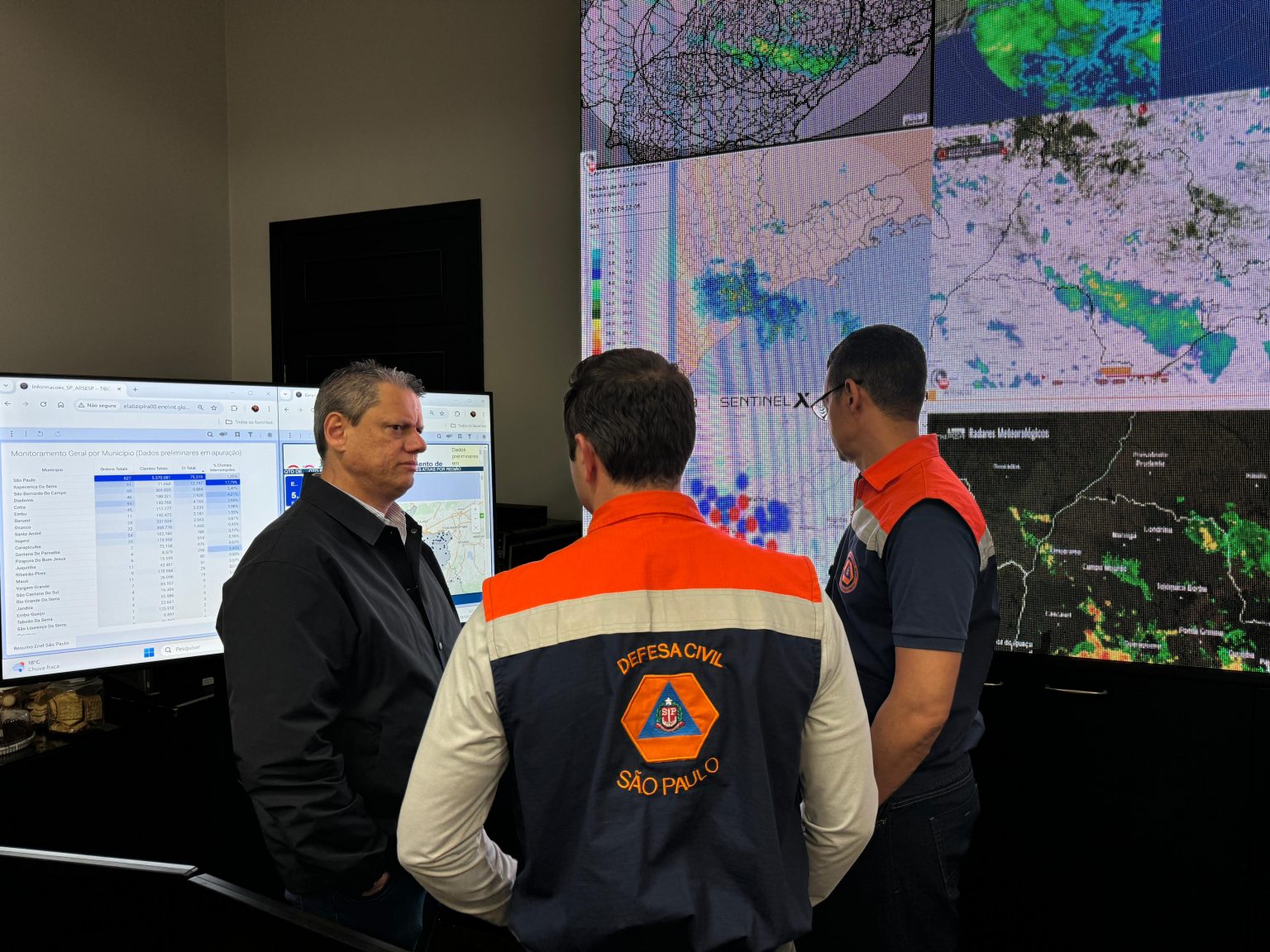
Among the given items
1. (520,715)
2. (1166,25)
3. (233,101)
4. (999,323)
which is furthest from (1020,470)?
(233,101)

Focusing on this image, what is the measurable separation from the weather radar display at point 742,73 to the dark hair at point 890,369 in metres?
0.91

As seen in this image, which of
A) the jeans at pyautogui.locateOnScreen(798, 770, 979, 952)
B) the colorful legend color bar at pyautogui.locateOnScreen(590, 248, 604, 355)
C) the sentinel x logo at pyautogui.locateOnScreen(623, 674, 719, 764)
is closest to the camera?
the sentinel x logo at pyautogui.locateOnScreen(623, 674, 719, 764)

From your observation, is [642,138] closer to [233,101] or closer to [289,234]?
[289,234]

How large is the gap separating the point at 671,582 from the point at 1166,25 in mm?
1821

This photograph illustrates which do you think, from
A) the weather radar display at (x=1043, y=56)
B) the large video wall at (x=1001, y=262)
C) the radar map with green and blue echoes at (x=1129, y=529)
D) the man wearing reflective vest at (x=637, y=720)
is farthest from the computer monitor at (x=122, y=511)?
the weather radar display at (x=1043, y=56)

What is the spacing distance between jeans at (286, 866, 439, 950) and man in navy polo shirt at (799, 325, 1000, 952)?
2.32 ft

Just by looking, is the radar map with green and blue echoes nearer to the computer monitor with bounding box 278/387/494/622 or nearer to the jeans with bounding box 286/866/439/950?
the computer monitor with bounding box 278/387/494/622

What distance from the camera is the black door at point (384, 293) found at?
3.51 m

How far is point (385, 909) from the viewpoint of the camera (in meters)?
1.46

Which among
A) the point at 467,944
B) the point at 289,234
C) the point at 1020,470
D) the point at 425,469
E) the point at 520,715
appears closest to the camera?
the point at 520,715

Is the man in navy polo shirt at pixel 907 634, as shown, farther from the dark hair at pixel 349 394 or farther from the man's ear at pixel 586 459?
the dark hair at pixel 349 394

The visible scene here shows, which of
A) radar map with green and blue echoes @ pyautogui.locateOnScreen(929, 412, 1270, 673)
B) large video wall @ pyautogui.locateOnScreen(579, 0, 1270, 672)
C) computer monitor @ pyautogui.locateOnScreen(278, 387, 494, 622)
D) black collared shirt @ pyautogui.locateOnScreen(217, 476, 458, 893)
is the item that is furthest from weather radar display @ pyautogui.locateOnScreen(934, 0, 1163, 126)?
black collared shirt @ pyautogui.locateOnScreen(217, 476, 458, 893)

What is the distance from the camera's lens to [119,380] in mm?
1983

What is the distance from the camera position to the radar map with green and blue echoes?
6.31 feet
